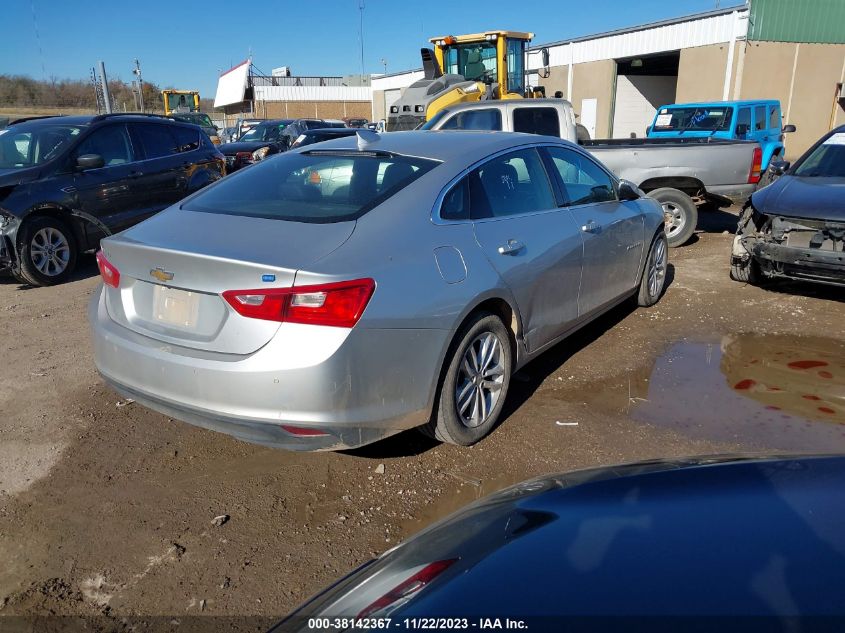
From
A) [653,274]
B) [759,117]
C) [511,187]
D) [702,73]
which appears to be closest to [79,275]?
[511,187]

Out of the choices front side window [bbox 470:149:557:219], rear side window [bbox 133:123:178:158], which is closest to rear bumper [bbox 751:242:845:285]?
front side window [bbox 470:149:557:219]

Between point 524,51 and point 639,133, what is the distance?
Answer: 1614 centimetres

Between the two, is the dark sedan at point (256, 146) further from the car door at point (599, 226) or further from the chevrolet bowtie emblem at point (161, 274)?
the chevrolet bowtie emblem at point (161, 274)

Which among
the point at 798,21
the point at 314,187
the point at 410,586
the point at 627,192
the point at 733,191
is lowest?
the point at 410,586

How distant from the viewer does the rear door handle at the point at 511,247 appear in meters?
3.64

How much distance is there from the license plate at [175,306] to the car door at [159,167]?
5690 mm

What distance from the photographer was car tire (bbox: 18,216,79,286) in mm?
6957

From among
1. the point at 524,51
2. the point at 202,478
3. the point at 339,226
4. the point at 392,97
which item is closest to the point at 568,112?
the point at 524,51

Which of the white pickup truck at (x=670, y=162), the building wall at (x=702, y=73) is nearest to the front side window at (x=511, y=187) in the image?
the white pickup truck at (x=670, y=162)

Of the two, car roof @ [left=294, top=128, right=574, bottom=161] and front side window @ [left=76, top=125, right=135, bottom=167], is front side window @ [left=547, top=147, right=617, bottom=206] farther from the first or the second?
front side window @ [left=76, top=125, right=135, bottom=167]

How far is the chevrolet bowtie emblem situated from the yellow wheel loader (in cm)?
985

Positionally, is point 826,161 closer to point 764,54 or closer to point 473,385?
point 473,385

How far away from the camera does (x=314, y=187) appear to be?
367cm

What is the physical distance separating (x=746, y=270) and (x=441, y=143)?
443 centimetres
